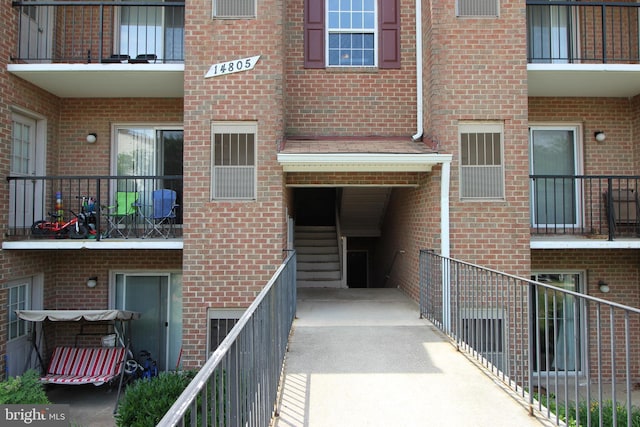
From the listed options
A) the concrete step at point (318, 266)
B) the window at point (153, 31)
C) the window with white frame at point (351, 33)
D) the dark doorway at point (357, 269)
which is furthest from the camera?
the dark doorway at point (357, 269)

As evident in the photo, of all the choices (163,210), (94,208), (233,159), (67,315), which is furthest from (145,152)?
(67,315)

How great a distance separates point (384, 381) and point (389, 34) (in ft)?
21.8

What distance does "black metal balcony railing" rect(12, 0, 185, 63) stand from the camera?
867cm

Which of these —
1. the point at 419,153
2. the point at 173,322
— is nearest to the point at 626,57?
the point at 419,153

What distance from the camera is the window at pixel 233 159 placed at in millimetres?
7594

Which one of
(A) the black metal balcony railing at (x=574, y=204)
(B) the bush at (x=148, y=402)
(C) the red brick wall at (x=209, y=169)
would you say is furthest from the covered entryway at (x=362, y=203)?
(B) the bush at (x=148, y=402)

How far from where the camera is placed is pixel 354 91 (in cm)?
875

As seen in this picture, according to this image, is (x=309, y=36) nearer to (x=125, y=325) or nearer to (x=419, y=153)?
(x=419, y=153)

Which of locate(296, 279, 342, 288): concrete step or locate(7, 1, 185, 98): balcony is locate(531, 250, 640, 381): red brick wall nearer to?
locate(296, 279, 342, 288): concrete step

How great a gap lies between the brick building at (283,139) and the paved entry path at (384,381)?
178 cm

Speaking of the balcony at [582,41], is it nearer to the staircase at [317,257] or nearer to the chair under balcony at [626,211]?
the chair under balcony at [626,211]

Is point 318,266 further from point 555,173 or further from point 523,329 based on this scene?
point 523,329

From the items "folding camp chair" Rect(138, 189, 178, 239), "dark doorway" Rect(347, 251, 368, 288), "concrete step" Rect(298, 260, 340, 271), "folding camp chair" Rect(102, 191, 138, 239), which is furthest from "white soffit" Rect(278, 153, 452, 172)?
"dark doorway" Rect(347, 251, 368, 288)

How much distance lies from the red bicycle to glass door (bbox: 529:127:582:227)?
27.9ft
